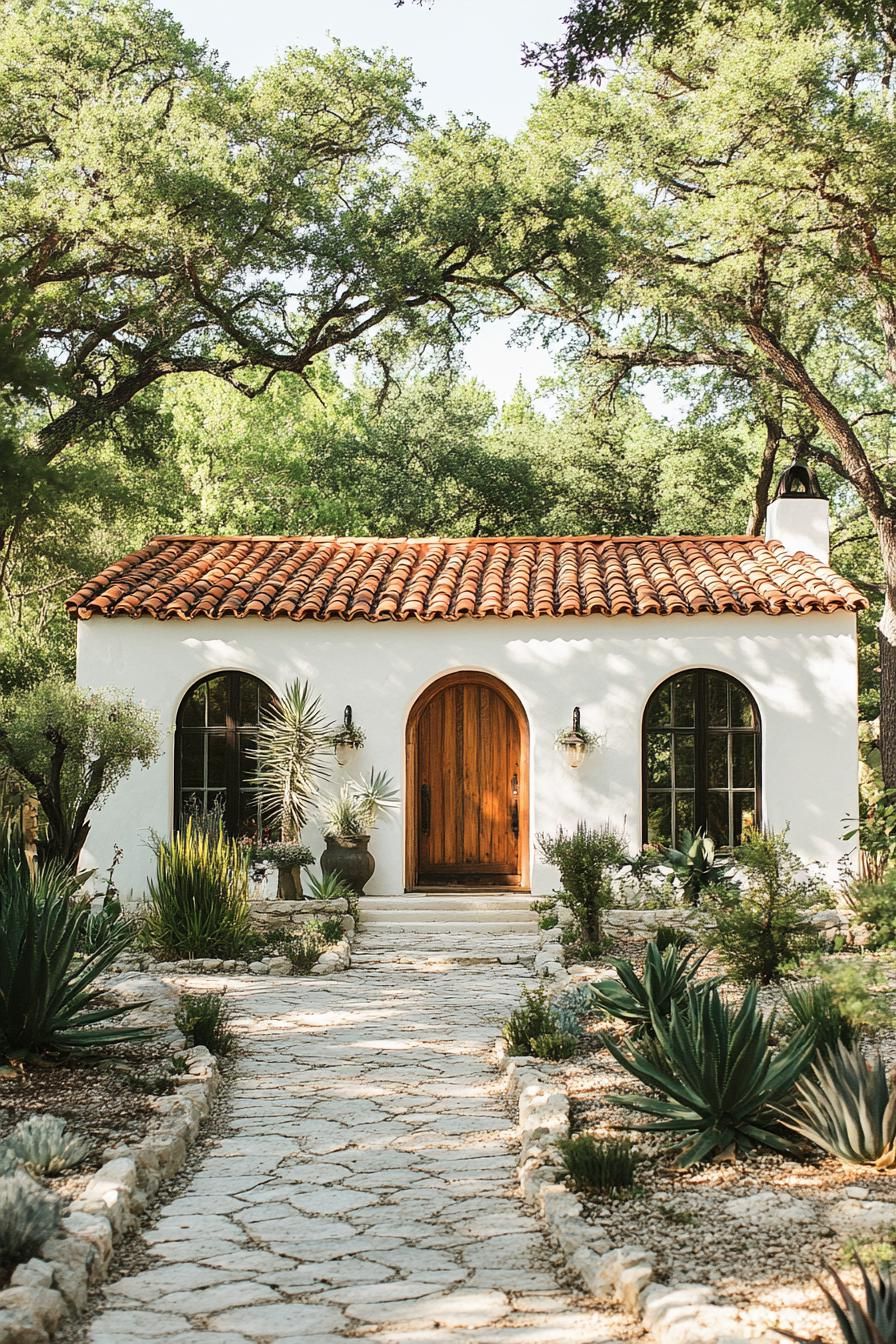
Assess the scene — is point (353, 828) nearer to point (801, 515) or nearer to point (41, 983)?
point (801, 515)

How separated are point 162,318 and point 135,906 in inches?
309

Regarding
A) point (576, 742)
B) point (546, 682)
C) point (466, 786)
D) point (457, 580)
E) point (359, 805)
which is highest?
point (457, 580)

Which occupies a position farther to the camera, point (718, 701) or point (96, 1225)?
point (718, 701)

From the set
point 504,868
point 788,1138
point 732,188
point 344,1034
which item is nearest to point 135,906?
point 504,868

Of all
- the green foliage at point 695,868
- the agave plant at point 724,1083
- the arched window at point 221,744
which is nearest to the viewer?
the agave plant at point 724,1083

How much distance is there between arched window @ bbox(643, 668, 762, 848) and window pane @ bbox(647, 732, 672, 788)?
0.01 metres

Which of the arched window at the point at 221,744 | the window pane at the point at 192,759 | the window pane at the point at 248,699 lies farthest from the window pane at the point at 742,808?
the window pane at the point at 192,759

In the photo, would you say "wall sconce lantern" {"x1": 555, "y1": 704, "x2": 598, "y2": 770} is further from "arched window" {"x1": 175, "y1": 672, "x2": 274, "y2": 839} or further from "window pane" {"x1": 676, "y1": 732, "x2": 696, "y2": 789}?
"arched window" {"x1": 175, "y1": 672, "x2": 274, "y2": 839}

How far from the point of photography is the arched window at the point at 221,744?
14594 millimetres

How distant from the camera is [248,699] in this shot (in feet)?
48.1

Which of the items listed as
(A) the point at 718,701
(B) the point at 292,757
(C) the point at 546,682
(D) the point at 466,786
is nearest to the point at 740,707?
(A) the point at 718,701

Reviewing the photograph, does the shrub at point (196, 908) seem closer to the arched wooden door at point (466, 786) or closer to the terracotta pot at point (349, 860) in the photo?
the terracotta pot at point (349, 860)

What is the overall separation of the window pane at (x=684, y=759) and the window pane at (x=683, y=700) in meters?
0.13

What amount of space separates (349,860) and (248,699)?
2.35 meters
